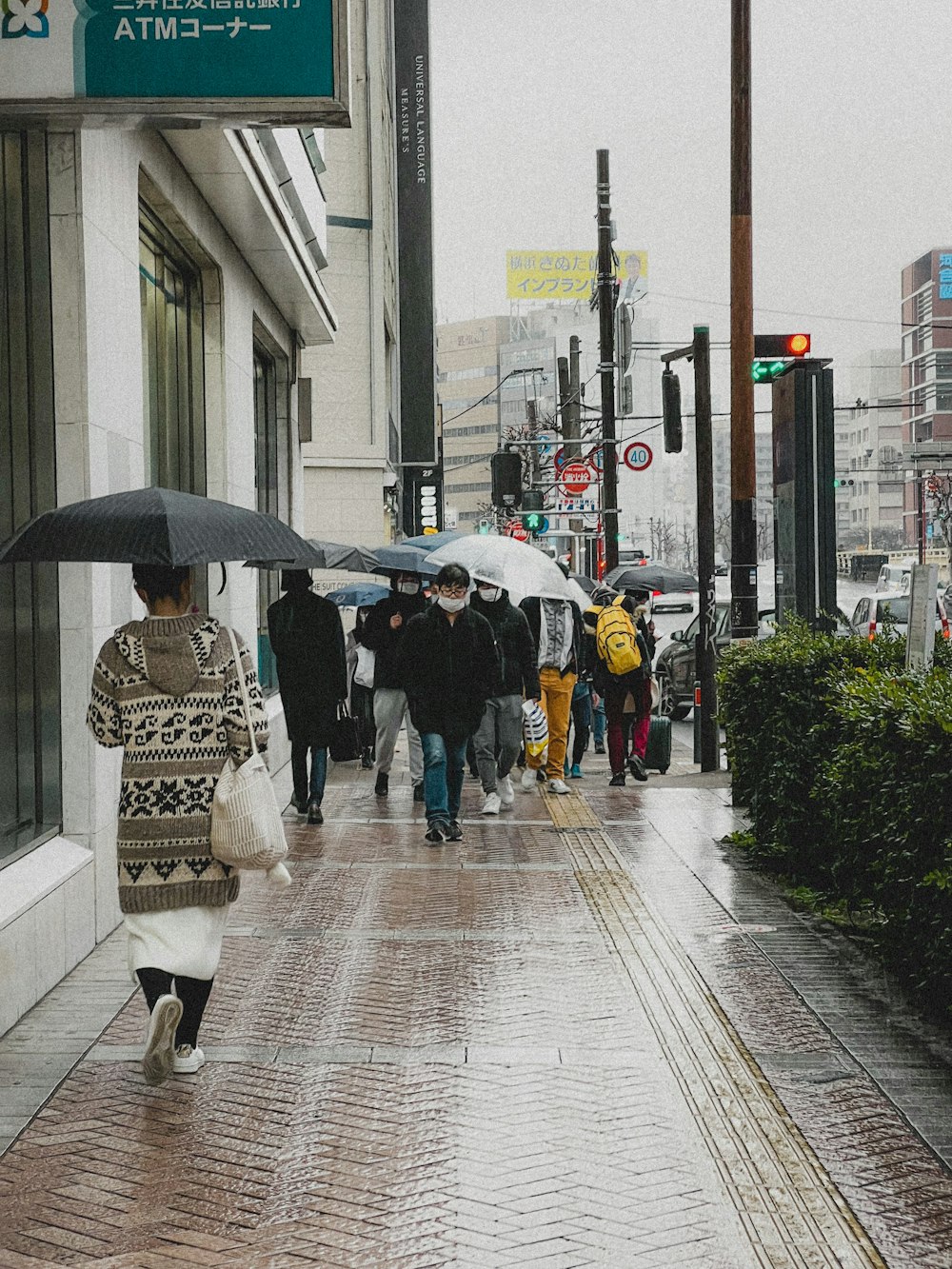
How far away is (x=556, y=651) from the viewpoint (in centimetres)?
1343

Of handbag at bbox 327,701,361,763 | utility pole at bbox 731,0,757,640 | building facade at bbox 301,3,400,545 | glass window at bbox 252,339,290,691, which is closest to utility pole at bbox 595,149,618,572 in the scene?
building facade at bbox 301,3,400,545

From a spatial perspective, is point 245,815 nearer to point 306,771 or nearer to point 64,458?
point 64,458

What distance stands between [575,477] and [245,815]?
29.9m

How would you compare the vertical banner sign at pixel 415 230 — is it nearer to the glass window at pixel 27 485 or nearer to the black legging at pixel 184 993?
the glass window at pixel 27 485

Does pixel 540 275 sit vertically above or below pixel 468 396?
above

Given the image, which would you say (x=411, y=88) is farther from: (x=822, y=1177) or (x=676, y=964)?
(x=822, y=1177)

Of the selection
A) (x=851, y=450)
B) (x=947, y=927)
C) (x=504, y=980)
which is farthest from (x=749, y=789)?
(x=851, y=450)

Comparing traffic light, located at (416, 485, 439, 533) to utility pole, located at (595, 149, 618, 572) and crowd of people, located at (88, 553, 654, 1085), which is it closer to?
utility pole, located at (595, 149, 618, 572)

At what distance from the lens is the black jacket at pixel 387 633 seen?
13.6m

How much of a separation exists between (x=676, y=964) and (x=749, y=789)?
3306 mm

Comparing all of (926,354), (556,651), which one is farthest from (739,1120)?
(926,354)

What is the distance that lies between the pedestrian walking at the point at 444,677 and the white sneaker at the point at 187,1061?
17.3ft

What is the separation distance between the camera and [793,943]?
302 inches

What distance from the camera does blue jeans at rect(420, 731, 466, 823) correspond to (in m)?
10.8
